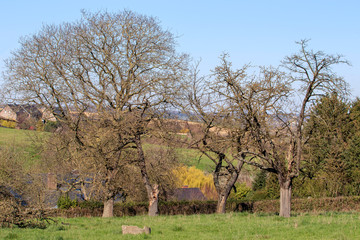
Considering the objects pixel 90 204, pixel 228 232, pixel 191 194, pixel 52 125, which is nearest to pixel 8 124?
pixel 52 125

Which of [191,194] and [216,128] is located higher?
[216,128]

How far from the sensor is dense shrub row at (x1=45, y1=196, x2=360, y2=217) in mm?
24375

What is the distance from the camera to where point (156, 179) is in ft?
84.8

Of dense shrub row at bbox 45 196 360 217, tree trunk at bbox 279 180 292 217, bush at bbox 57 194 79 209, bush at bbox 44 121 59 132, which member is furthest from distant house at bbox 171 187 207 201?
tree trunk at bbox 279 180 292 217

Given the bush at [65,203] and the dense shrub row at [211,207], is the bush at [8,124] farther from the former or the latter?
the dense shrub row at [211,207]

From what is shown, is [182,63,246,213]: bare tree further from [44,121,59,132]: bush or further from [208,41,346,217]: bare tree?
[44,121,59,132]: bush

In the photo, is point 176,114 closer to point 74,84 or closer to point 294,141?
point 74,84

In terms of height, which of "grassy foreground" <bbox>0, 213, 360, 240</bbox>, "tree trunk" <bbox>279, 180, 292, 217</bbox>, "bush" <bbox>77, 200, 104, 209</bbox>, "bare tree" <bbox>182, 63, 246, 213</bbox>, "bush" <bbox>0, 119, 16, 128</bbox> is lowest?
"bush" <bbox>77, 200, 104, 209</bbox>

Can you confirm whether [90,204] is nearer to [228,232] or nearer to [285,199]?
[285,199]

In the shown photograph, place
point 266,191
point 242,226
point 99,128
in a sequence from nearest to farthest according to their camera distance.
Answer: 1. point 242,226
2. point 99,128
3. point 266,191

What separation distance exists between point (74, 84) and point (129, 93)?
119 inches

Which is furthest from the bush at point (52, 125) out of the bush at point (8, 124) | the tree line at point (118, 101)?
the bush at point (8, 124)

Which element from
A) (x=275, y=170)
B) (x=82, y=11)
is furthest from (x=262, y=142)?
(x=82, y=11)

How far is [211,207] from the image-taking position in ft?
96.1
